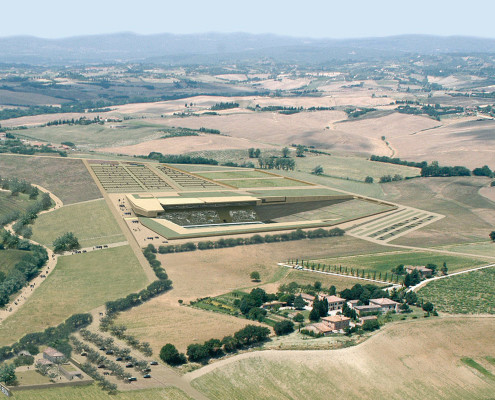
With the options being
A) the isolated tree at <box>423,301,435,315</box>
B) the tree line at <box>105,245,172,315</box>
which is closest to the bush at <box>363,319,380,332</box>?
the isolated tree at <box>423,301,435,315</box>

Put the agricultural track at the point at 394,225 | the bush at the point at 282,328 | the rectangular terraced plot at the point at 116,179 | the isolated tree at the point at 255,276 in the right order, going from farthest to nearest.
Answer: the rectangular terraced plot at the point at 116,179, the agricultural track at the point at 394,225, the isolated tree at the point at 255,276, the bush at the point at 282,328

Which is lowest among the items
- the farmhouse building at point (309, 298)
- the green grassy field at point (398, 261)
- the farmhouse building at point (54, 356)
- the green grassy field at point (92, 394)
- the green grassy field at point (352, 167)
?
the green grassy field at point (352, 167)

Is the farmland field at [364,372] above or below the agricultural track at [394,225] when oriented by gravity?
above

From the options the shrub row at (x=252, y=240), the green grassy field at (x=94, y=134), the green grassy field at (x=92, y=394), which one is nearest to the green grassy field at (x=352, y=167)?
the green grassy field at (x=94, y=134)

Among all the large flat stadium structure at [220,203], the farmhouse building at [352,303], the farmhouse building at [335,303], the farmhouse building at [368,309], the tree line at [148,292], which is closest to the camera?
the tree line at [148,292]

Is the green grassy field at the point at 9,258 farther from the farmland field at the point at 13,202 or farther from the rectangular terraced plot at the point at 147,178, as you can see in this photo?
the rectangular terraced plot at the point at 147,178

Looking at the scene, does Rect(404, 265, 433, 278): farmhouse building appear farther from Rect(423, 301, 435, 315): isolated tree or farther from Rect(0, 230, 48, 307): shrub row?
Rect(0, 230, 48, 307): shrub row

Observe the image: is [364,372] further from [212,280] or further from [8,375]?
[8,375]

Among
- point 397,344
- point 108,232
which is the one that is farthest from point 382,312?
point 108,232

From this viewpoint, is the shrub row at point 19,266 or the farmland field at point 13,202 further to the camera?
the farmland field at point 13,202
